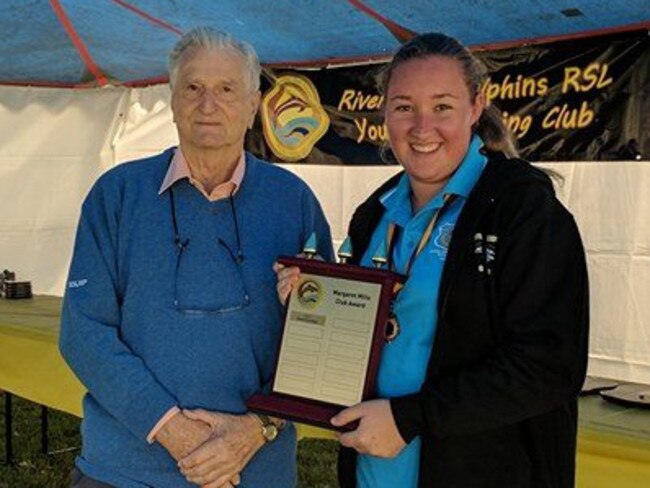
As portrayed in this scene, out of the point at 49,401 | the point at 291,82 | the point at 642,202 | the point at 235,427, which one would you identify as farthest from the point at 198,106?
the point at 291,82

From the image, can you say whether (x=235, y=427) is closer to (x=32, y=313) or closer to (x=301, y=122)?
(x=32, y=313)

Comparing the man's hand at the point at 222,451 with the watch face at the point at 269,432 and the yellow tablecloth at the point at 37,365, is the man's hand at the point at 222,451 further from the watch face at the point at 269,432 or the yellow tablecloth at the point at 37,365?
the yellow tablecloth at the point at 37,365

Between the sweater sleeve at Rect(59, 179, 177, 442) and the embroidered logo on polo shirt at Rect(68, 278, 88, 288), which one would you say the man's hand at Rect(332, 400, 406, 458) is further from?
the embroidered logo on polo shirt at Rect(68, 278, 88, 288)

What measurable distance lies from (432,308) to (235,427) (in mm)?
459

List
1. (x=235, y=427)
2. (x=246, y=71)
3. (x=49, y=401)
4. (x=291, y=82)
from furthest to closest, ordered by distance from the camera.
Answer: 1. (x=291, y=82)
2. (x=49, y=401)
3. (x=246, y=71)
4. (x=235, y=427)

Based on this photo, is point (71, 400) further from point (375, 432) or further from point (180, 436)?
point (375, 432)

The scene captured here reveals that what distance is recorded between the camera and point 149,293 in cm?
159

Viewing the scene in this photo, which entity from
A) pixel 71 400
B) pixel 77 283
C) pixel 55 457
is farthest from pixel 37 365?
pixel 77 283

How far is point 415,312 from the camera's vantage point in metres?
1.40

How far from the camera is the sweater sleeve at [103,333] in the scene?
1.53 m

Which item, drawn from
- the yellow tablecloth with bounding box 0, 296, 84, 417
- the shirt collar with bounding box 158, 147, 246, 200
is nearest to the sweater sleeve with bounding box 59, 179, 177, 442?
the shirt collar with bounding box 158, 147, 246, 200

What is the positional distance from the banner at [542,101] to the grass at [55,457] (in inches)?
62.4

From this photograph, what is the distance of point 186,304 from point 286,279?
8.7 inches

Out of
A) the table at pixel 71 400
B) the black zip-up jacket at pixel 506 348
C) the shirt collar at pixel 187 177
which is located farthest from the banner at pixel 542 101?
the black zip-up jacket at pixel 506 348
